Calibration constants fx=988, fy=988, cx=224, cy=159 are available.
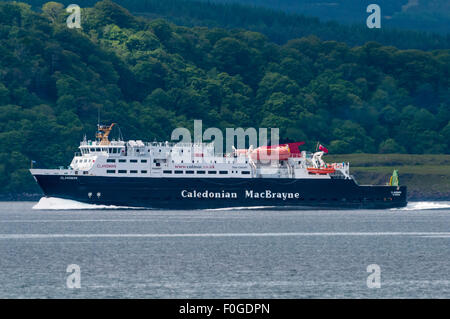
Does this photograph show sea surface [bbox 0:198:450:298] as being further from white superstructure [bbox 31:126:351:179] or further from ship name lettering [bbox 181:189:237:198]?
ship name lettering [bbox 181:189:237:198]

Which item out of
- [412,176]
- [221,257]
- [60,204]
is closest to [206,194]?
[60,204]

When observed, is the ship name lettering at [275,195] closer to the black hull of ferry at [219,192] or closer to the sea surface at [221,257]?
the black hull of ferry at [219,192]

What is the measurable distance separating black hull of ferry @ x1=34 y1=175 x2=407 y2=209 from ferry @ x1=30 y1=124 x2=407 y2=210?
110 mm

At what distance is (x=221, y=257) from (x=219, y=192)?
52554 millimetres

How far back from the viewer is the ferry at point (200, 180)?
110 meters

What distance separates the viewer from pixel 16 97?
616 feet

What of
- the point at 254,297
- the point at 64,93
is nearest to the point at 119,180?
the point at 254,297

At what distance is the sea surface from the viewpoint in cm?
4775

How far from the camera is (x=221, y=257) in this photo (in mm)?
62312

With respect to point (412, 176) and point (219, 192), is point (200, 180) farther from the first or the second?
point (412, 176)

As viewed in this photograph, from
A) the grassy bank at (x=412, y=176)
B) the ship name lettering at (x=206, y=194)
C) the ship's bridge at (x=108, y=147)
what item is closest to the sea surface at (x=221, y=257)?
the ship name lettering at (x=206, y=194)

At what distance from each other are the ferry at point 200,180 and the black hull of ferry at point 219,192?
110 millimetres

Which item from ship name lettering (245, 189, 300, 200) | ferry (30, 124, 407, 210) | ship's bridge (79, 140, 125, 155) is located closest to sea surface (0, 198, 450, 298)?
ferry (30, 124, 407, 210)
